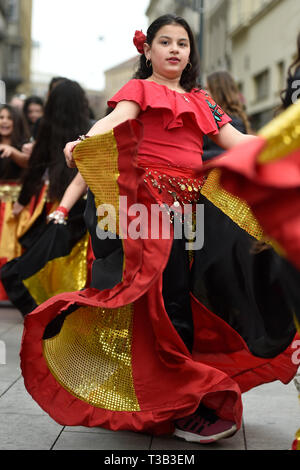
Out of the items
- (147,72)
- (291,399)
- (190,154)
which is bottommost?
(291,399)

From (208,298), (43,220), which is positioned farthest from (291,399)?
(43,220)

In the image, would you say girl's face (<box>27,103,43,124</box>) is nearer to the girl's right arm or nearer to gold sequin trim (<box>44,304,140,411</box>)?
the girl's right arm

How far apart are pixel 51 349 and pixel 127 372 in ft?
1.03

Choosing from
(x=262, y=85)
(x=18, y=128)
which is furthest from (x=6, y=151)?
(x=262, y=85)

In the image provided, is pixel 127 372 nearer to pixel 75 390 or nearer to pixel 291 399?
pixel 75 390

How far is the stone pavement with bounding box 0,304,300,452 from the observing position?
3.17m

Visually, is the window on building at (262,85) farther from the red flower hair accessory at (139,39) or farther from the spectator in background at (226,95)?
the red flower hair accessory at (139,39)

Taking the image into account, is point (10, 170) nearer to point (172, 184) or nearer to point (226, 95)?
point (226, 95)

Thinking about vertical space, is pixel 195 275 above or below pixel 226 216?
below

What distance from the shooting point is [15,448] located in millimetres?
3082

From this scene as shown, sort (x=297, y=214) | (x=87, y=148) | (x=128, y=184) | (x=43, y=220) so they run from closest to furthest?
(x=297, y=214), (x=128, y=184), (x=87, y=148), (x=43, y=220)

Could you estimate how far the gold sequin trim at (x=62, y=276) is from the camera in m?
5.76

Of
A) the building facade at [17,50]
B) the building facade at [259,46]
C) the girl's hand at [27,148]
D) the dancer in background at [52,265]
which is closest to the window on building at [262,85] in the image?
the building facade at [259,46]

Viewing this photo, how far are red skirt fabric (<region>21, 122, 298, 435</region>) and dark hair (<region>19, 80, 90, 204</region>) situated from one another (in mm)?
2675
